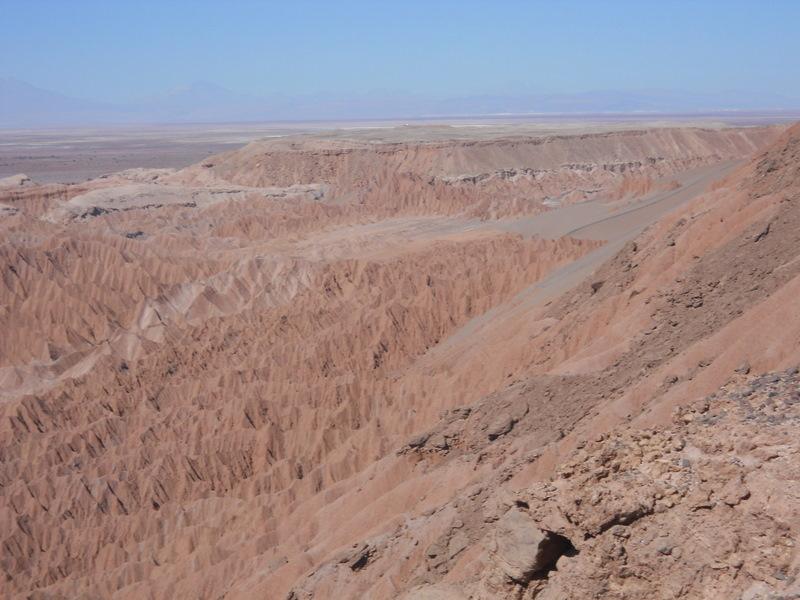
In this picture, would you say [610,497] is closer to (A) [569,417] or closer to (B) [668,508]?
(B) [668,508]

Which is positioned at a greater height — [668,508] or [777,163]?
[777,163]

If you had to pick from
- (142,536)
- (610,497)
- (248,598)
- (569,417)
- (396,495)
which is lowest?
(142,536)

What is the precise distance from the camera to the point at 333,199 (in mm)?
73812

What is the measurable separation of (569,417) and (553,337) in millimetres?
7564

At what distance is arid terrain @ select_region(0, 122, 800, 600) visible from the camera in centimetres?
751

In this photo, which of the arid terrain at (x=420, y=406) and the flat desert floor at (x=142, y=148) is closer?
the arid terrain at (x=420, y=406)

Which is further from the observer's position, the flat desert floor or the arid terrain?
the flat desert floor

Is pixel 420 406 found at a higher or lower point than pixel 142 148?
lower

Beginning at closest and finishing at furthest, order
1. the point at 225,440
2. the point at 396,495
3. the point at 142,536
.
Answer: the point at 396,495 < the point at 142,536 < the point at 225,440

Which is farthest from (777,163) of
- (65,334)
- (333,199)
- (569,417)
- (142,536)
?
(333,199)

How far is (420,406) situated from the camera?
81.8 feet

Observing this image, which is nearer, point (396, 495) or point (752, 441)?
point (752, 441)

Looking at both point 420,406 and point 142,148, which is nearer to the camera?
point 420,406

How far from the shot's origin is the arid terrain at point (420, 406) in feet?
24.6
